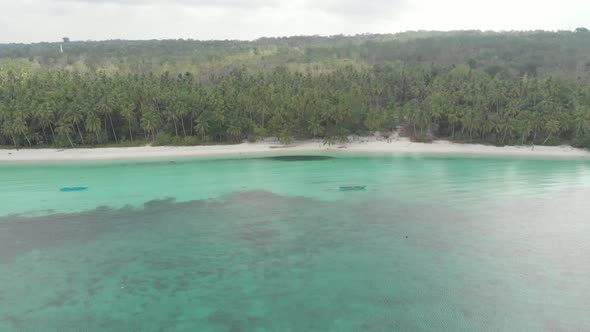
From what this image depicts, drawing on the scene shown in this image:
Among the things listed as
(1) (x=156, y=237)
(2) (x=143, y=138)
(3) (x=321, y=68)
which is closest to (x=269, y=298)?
(1) (x=156, y=237)

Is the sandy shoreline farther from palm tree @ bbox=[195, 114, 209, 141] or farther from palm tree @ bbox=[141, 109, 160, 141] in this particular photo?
palm tree @ bbox=[141, 109, 160, 141]

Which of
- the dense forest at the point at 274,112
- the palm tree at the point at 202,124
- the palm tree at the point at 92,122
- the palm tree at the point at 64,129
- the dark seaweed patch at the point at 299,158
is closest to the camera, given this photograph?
the dark seaweed patch at the point at 299,158

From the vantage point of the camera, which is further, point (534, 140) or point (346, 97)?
point (346, 97)

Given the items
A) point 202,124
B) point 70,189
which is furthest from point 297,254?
point 202,124

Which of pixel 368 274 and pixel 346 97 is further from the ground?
pixel 346 97

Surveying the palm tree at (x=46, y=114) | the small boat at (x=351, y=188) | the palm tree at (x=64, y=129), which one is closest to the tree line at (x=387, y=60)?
the palm tree at (x=46, y=114)

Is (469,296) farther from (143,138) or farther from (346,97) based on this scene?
(143,138)

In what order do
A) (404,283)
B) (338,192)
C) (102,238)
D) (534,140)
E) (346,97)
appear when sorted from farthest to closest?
(346,97) → (534,140) → (338,192) → (102,238) → (404,283)

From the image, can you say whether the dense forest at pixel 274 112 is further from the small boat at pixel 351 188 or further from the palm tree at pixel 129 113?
the small boat at pixel 351 188
